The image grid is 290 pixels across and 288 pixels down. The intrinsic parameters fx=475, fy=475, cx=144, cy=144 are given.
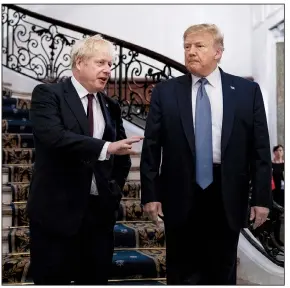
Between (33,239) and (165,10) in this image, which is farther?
(165,10)

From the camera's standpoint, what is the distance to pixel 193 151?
200 centimetres

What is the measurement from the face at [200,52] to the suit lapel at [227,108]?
0.35ft

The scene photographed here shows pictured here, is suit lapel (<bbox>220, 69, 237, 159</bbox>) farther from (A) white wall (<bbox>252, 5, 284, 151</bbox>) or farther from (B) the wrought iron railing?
(A) white wall (<bbox>252, 5, 284, 151</bbox>)

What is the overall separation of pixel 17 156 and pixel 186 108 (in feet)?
9.03

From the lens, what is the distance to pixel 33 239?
200 centimetres

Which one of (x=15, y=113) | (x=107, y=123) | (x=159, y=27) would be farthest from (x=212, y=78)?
(x=159, y=27)

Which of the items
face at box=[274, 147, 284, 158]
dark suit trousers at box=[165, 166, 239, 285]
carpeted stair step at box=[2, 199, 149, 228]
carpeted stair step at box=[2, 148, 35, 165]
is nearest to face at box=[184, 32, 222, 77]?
dark suit trousers at box=[165, 166, 239, 285]

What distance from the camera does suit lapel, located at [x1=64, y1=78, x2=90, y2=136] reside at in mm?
1975

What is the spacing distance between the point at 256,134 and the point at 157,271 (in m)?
1.47

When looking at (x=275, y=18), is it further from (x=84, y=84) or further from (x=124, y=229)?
(x=84, y=84)

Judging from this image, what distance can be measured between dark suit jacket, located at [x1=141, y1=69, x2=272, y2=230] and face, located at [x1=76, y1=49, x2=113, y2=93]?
24cm

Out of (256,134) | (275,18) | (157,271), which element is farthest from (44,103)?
(275,18)

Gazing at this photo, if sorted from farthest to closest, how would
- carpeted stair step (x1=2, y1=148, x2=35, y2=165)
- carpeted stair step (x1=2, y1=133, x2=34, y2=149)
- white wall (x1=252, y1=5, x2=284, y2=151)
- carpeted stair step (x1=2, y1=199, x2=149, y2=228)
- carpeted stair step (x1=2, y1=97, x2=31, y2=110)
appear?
white wall (x1=252, y1=5, x2=284, y2=151) → carpeted stair step (x1=2, y1=97, x2=31, y2=110) → carpeted stair step (x1=2, y1=133, x2=34, y2=149) → carpeted stair step (x1=2, y1=148, x2=35, y2=165) → carpeted stair step (x1=2, y1=199, x2=149, y2=228)

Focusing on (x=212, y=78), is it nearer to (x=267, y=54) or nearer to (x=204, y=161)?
(x=204, y=161)
